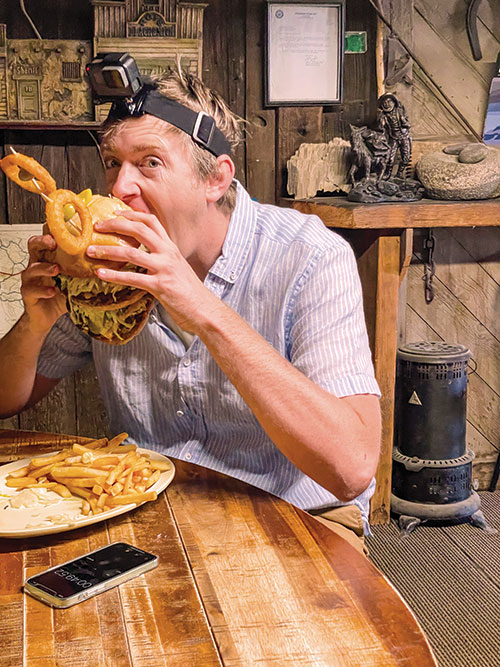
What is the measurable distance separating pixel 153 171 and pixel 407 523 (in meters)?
2.22

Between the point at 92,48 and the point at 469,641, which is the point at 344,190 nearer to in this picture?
the point at 92,48

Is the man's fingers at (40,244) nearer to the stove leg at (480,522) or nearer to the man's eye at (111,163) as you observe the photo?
the man's eye at (111,163)

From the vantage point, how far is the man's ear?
1971mm

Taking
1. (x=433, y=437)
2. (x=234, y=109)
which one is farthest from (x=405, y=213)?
(x=433, y=437)

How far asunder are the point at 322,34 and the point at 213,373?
199cm

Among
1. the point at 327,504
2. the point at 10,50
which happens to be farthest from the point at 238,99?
the point at 327,504

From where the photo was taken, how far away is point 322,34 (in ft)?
11.0

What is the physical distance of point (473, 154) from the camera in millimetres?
→ 3305

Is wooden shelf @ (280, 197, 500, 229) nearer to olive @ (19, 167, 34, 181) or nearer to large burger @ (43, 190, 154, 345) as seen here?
large burger @ (43, 190, 154, 345)

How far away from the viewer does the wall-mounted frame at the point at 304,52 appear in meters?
3.33

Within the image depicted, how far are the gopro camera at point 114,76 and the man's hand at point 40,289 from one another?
40 cm

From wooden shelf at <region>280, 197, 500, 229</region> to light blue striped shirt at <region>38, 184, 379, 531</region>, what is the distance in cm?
106

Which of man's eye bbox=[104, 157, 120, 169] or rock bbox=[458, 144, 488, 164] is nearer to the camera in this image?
man's eye bbox=[104, 157, 120, 169]

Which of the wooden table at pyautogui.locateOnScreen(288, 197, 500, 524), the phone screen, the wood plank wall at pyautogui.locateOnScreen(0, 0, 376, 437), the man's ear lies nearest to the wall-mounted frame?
the wood plank wall at pyautogui.locateOnScreen(0, 0, 376, 437)
